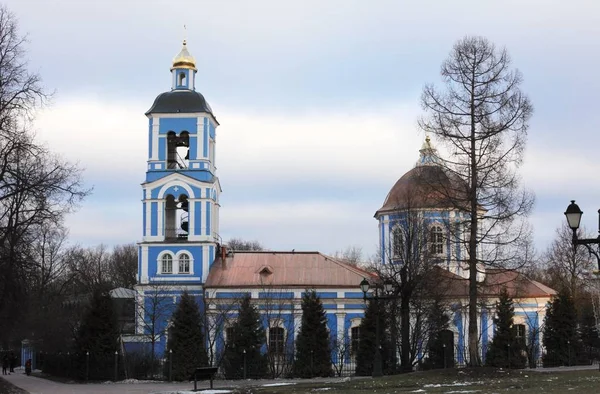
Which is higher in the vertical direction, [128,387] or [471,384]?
[471,384]

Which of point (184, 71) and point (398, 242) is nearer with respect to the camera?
point (398, 242)

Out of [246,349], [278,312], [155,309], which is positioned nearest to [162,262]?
[155,309]

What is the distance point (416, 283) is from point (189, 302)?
1022 centimetres

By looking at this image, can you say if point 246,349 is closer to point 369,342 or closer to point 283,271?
point 369,342

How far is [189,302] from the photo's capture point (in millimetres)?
38531

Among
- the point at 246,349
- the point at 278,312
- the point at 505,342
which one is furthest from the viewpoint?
the point at 278,312

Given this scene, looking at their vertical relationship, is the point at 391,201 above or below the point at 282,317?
above

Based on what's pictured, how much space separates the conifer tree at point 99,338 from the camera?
36.7 meters

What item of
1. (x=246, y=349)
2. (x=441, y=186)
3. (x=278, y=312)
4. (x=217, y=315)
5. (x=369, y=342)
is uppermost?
(x=441, y=186)

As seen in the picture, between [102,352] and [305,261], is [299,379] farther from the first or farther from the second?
[305,261]

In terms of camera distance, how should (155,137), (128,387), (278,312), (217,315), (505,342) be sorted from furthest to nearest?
(155,137) < (278,312) < (217,315) < (505,342) < (128,387)

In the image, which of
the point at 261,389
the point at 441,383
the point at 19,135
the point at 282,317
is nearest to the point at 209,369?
the point at 261,389

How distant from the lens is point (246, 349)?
124 feet

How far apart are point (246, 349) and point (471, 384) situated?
15903 mm
